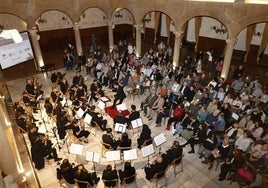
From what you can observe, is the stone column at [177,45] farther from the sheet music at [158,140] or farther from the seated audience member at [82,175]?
the seated audience member at [82,175]

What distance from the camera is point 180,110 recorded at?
32.2ft

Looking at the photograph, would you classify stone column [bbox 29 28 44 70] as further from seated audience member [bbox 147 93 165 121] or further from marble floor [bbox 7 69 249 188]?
seated audience member [bbox 147 93 165 121]

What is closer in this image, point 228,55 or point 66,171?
point 66,171

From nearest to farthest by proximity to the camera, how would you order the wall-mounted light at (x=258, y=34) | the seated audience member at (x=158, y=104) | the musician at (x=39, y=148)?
the musician at (x=39, y=148) → the seated audience member at (x=158, y=104) → the wall-mounted light at (x=258, y=34)

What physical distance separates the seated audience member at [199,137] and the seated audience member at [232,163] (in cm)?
113

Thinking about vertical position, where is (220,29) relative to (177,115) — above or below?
above

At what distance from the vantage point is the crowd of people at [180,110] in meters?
7.96

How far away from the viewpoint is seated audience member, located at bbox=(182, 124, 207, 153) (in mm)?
8266

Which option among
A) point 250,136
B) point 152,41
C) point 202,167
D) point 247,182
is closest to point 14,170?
point 202,167

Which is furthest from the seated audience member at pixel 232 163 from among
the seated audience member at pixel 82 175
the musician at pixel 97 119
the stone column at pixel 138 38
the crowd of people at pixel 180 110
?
the stone column at pixel 138 38

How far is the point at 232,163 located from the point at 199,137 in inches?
59.1

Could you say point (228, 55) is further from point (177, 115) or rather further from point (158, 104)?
point (177, 115)

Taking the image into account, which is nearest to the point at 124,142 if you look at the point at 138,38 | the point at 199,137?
the point at 199,137

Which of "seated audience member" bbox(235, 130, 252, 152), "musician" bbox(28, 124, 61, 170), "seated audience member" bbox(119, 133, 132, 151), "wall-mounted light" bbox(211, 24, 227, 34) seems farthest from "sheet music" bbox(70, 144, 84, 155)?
"wall-mounted light" bbox(211, 24, 227, 34)
